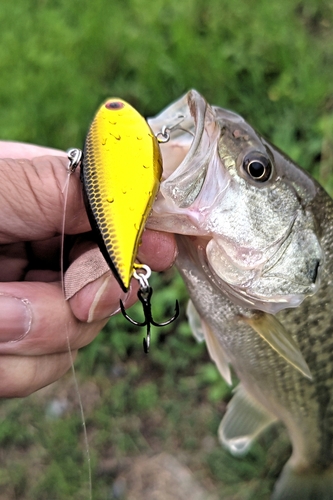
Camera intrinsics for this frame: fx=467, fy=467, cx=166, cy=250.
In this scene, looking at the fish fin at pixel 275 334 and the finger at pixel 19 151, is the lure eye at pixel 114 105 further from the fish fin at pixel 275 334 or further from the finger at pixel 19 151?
the fish fin at pixel 275 334

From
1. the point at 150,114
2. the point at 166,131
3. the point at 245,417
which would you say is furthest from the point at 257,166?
the point at 150,114

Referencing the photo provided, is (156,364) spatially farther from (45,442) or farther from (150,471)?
(45,442)

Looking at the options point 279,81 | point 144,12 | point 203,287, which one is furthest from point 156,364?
point 144,12

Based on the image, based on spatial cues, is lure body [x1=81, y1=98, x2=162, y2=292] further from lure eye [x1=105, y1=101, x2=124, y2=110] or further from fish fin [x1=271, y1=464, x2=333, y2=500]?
fish fin [x1=271, y1=464, x2=333, y2=500]

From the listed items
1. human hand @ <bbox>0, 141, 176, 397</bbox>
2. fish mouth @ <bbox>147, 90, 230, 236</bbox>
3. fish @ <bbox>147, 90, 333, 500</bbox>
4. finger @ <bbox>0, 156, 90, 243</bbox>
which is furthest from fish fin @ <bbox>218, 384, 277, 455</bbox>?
finger @ <bbox>0, 156, 90, 243</bbox>

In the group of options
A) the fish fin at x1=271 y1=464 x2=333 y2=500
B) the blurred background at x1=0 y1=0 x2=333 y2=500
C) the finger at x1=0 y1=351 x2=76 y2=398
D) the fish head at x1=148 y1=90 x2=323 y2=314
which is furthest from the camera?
the blurred background at x1=0 y1=0 x2=333 y2=500

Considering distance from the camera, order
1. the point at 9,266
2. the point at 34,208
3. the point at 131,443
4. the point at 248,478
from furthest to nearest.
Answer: the point at 131,443
the point at 248,478
the point at 9,266
the point at 34,208
